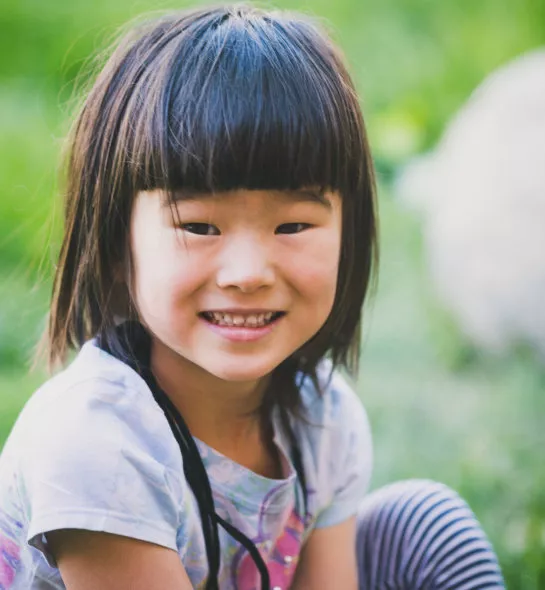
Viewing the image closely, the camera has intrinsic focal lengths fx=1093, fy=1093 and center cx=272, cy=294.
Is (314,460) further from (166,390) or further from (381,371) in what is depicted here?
(381,371)

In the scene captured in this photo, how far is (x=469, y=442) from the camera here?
89.7 inches

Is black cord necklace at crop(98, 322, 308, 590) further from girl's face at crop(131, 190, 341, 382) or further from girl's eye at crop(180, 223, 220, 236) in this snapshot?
girl's eye at crop(180, 223, 220, 236)

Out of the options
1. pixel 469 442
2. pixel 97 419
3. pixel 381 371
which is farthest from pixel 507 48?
pixel 97 419

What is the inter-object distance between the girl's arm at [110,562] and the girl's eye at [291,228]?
39cm

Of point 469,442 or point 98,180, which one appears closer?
point 98,180

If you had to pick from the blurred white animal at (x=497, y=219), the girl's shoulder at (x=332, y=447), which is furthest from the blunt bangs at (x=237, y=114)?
the blurred white animal at (x=497, y=219)

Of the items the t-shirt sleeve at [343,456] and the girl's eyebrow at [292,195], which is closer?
the girl's eyebrow at [292,195]

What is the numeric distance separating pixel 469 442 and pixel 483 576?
718 mm

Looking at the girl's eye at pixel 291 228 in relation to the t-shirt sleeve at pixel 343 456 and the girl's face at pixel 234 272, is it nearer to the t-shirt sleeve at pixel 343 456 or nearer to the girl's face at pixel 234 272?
the girl's face at pixel 234 272

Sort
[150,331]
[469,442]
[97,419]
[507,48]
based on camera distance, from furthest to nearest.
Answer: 1. [507,48]
2. [469,442]
3. [150,331]
4. [97,419]

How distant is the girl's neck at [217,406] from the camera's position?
1.41 metres

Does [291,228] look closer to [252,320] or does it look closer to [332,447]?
[252,320]

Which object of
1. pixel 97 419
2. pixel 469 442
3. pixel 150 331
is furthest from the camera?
pixel 469 442

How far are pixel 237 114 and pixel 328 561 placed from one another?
69cm
